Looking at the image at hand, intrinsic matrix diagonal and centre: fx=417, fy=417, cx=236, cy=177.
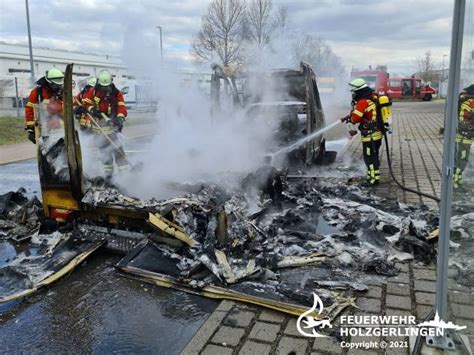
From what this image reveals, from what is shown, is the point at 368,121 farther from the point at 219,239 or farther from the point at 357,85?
the point at 219,239

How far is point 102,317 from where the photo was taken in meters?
3.47

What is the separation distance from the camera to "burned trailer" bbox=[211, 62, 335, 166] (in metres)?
8.52

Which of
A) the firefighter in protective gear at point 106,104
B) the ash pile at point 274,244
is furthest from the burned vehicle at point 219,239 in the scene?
the firefighter in protective gear at point 106,104

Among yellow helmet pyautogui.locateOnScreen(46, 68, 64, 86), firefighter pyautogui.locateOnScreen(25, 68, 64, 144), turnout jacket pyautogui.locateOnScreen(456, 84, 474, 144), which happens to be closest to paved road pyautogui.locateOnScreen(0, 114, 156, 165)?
firefighter pyautogui.locateOnScreen(25, 68, 64, 144)

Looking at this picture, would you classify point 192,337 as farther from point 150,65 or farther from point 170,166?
point 150,65

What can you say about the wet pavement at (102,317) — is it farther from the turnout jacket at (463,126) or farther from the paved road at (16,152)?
the paved road at (16,152)

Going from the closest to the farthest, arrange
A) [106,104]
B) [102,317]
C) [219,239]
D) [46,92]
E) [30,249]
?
[102,317], [219,239], [30,249], [46,92], [106,104]

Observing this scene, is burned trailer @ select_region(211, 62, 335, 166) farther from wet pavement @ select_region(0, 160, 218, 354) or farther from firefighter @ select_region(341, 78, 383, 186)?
wet pavement @ select_region(0, 160, 218, 354)

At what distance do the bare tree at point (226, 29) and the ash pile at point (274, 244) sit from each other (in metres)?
9.58

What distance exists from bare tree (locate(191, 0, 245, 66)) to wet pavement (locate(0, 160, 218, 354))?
11.0 metres

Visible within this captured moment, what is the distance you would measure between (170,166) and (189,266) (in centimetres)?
290

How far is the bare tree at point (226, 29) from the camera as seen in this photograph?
14.3 m

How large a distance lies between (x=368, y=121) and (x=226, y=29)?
29.1 ft

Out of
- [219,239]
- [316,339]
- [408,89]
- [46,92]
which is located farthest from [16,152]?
[408,89]
